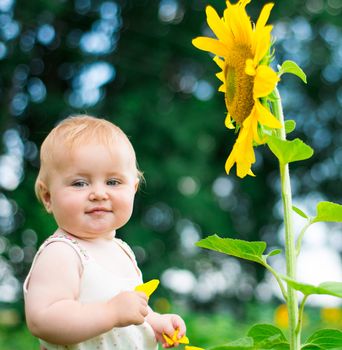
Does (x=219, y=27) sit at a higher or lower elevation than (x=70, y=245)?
higher

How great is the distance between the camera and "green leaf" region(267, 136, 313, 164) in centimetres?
106

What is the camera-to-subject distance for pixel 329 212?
1.14 metres

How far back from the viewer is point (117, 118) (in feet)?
18.3

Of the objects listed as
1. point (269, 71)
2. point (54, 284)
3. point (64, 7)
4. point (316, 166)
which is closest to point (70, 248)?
point (54, 284)

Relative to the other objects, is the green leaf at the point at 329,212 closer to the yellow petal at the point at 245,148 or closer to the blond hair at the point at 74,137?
the yellow petal at the point at 245,148

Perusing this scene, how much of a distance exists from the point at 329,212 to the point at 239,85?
222 mm

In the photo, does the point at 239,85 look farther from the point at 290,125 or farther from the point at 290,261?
the point at 290,261

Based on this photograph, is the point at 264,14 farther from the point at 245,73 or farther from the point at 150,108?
the point at 150,108

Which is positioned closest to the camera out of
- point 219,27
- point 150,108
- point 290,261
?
point 290,261

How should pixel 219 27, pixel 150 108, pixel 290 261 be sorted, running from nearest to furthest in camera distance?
pixel 290 261 < pixel 219 27 < pixel 150 108

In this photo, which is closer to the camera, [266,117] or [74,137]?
[266,117]

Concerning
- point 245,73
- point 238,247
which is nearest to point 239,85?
point 245,73

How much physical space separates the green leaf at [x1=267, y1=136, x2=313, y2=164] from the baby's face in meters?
0.26

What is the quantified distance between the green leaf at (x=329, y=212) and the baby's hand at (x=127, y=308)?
28 centimetres
